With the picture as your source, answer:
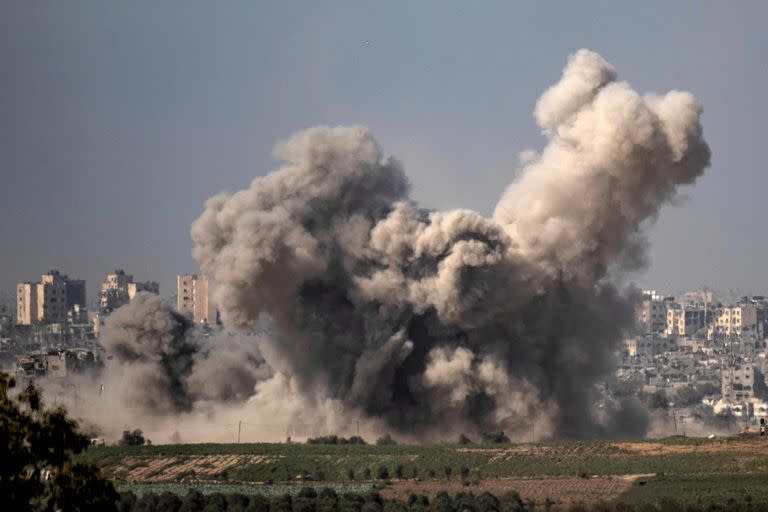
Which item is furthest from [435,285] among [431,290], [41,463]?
[41,463]

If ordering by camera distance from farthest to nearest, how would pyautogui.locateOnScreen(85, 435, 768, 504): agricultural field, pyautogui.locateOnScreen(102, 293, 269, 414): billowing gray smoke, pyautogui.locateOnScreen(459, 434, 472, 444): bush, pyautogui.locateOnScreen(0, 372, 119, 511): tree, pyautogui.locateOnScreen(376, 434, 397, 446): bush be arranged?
pyautogui.locateOnScreen(102, 293, 269, 414): billowing gray smoke
pyautogui.locateOnScreen(376, 434, 397, 446): bush
pyautogui.locateOnScreen(459, 434, 472, 444): bush
pyautogui.locateOnScreen(85, 435, 768, 504): agricultural field
pyautogui.locateOnScreen(0, 372, 119, 511): tree

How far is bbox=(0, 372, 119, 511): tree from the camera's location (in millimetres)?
36594

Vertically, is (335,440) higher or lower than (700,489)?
higher

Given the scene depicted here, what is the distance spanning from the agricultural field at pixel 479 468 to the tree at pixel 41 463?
2908 centimetres

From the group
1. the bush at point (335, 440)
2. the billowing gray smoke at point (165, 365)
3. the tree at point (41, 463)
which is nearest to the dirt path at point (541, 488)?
the bush at point (335, 440)

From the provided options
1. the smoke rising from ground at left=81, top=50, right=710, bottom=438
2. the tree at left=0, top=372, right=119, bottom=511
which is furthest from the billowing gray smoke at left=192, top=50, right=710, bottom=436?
the tree at left=0, top=372, right=119, bottom=511

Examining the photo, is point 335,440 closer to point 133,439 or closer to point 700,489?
point 133,439

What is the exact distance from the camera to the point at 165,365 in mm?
97625

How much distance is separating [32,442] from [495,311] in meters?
49.8

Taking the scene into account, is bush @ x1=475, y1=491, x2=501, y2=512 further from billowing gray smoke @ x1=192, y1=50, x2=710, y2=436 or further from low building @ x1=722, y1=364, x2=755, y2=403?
low building @ x1=722, y1=364, x2=755, y2=403

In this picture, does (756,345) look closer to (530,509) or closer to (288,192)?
(288,192)

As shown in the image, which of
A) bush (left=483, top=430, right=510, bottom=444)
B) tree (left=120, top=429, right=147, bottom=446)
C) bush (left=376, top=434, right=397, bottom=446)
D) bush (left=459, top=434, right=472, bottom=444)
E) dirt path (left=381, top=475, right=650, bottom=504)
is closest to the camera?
dirt path (left=381, top=475, right=650, bottom=504)

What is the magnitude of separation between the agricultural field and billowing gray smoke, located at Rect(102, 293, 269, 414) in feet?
42.9

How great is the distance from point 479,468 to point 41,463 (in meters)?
37.2
